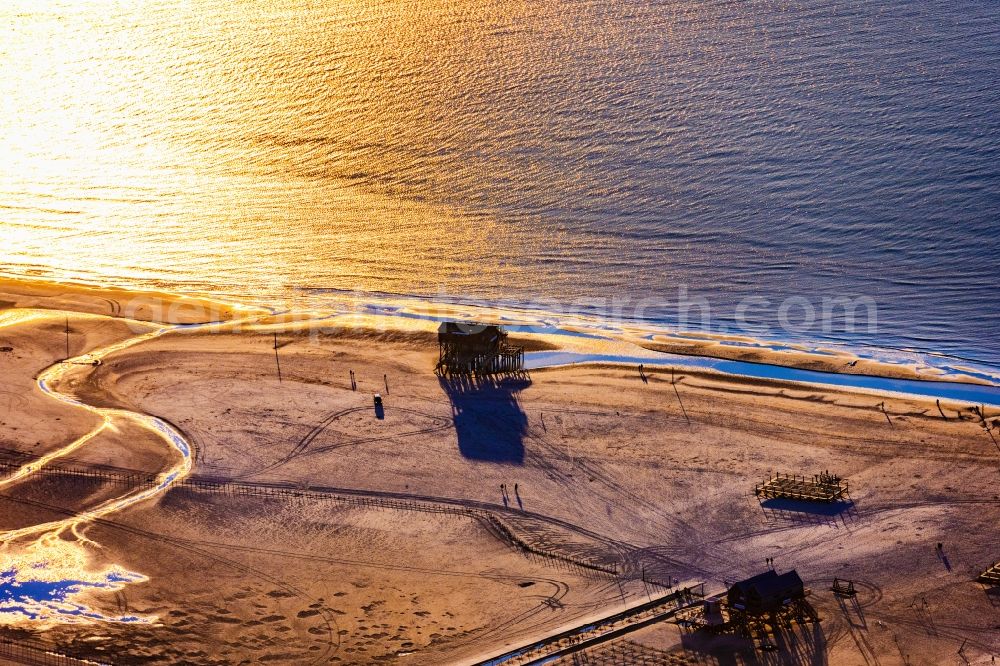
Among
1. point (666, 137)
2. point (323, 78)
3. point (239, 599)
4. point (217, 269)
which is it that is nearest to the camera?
point (239, 599)

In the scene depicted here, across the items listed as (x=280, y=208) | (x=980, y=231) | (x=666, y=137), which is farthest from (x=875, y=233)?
(x=280, y=208)

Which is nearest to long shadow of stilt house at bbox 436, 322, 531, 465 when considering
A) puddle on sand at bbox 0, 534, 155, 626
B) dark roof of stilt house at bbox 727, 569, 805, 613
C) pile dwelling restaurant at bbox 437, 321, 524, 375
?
pile dwelling restaurant at bbox 437, 321, 524, 375

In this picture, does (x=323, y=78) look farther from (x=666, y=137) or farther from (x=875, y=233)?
(x=875, y=233)

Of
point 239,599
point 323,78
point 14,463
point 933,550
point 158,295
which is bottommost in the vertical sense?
point 933,550

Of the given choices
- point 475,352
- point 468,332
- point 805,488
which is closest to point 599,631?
point 805,488

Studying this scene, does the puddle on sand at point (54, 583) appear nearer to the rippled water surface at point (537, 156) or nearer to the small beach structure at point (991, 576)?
the small beach structure at point (991, 576)

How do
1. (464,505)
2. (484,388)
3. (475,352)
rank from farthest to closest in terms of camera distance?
(475,352), (484,388), (464,505)

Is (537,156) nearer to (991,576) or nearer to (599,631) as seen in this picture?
(599,631)
